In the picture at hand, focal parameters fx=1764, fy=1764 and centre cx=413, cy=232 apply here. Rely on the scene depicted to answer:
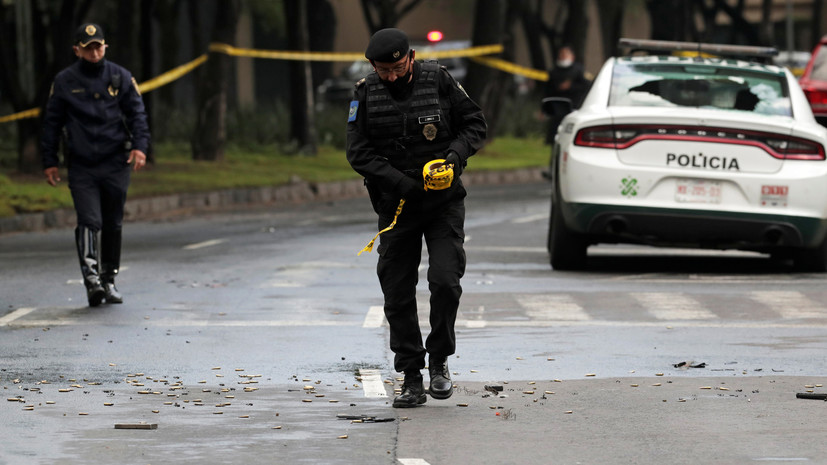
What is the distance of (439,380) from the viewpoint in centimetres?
757

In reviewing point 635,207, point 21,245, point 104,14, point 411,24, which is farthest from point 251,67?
point 635,207

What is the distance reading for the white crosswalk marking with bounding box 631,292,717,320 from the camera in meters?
10.6

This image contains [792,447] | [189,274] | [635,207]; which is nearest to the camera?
[792,447]

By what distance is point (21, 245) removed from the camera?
632 inches

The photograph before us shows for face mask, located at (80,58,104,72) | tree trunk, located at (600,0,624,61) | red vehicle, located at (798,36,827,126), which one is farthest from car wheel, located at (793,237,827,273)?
tree trunk, located at (600,0,624,61)

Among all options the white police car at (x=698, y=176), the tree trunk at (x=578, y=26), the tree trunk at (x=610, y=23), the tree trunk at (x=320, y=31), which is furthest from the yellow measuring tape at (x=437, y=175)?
the tree trunk at (x=610, y=23)

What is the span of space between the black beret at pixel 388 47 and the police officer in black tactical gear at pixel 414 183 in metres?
0.10

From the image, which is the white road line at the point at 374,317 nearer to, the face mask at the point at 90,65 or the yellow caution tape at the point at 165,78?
the face mask at the point at 90,65

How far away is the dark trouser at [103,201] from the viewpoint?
11492 millimetres

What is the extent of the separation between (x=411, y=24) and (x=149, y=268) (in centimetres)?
5022

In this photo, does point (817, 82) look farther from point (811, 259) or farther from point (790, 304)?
point (790, 304)

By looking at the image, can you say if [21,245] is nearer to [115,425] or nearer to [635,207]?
[635,207]

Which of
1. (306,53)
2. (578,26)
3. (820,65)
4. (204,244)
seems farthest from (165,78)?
(578,26)

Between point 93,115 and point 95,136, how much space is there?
0.14 m
